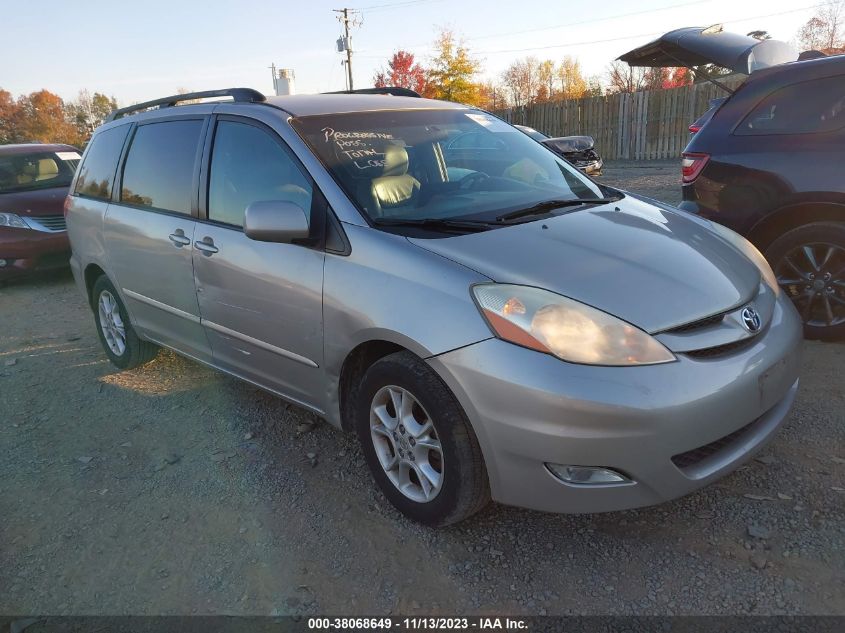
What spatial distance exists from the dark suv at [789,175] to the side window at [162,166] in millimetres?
3266

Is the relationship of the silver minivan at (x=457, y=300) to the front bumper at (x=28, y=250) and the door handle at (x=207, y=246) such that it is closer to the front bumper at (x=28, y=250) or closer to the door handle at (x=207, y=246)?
the door handle at (x=207, y=246)

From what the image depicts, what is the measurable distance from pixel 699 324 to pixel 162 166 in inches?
123

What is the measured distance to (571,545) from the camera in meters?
2.48

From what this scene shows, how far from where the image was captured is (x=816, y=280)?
13.1ft

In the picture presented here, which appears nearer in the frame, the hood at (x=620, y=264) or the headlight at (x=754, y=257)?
the hood at (x=620, y=264)

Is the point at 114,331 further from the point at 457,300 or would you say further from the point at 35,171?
the point at 35,171

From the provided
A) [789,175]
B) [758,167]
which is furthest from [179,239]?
[789,175]

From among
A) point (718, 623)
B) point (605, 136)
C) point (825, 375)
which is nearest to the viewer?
Result: point (718, 623)

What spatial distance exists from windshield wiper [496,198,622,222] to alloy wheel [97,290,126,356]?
3052 mm

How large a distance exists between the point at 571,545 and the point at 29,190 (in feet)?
27.2

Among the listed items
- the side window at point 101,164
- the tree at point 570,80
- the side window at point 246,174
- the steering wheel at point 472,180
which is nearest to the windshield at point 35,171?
the side window at point 101,164

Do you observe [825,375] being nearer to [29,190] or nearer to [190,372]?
[190,372]

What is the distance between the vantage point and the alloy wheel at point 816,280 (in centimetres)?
393

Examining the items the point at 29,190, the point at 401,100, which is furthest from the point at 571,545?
the point at 29,190
